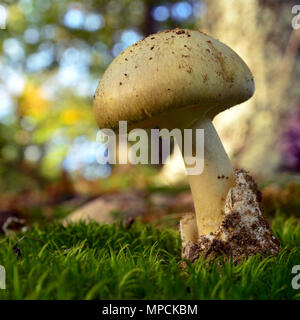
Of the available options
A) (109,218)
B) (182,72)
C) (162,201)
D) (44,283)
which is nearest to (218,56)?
(182,72)

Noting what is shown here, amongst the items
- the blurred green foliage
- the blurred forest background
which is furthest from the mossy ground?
the blurred green foliage

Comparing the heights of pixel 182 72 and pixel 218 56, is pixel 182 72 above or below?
below

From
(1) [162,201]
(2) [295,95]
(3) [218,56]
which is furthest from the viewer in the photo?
(2) [295,95]

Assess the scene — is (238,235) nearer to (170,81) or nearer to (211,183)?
(211,183)

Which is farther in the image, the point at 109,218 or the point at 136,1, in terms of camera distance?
the point at 136,1

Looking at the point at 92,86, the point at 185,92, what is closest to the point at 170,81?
the point at 185,92

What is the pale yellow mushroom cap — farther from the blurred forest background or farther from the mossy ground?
the blurred forest background

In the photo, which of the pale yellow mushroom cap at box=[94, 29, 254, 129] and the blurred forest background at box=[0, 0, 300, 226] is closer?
the pale yellow mushroom cap at box=[94, 29, 254, 129]
